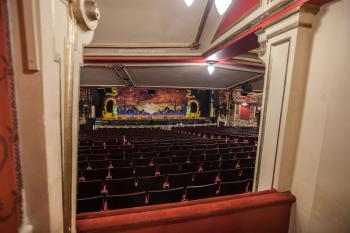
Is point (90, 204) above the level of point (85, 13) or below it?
below

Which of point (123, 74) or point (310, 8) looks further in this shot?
point (123, 74)

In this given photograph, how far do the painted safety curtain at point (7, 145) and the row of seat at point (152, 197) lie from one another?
1.63 m

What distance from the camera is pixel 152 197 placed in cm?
252

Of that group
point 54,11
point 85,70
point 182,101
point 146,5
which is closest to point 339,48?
point 54,11

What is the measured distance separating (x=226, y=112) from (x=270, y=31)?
13.9 m

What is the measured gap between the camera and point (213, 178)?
325 centimetres

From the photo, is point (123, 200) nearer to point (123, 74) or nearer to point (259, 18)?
point (259, 18)

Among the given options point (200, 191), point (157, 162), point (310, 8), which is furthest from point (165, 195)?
point (310, 8)

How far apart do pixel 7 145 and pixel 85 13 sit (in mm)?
801

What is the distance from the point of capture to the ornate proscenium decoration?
101 cm

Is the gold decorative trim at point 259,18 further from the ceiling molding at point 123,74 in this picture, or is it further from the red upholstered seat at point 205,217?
the ceiling molding at point 123,74

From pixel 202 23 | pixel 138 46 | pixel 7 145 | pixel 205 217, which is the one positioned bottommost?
pixel 205 217

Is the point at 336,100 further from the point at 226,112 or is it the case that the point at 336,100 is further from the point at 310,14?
the point at 226,112

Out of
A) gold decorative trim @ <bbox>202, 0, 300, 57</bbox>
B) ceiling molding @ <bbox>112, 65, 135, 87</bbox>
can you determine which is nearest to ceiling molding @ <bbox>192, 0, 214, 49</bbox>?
gold decorative trim @ <bbox>202, 0, 300, 57</bbox>
